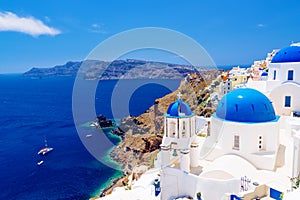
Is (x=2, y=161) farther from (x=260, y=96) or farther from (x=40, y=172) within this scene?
(x=260, y=96)

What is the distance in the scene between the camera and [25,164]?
35.3 metres

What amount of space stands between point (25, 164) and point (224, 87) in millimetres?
32248

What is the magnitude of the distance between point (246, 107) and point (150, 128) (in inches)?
1300

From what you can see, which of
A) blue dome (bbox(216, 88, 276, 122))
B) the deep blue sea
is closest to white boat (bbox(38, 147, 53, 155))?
the deep blue sea

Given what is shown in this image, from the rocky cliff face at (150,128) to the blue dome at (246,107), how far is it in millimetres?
14798

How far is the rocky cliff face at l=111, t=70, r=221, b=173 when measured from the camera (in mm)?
33291

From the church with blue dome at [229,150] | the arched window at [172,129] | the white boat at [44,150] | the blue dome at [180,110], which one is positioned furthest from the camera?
the white boat at [44,150]

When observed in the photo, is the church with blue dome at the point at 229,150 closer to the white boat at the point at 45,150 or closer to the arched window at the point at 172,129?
the arched window at the point at 172,129

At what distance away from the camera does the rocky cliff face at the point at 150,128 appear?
33.3m

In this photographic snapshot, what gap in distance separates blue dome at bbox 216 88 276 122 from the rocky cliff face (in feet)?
48.5

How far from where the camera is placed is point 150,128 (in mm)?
44531

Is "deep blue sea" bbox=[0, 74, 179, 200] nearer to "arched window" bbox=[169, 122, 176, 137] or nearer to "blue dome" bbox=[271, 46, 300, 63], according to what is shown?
"arched window" bbox=[169, 122, 176, 137]

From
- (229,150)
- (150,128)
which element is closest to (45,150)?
(150,128)

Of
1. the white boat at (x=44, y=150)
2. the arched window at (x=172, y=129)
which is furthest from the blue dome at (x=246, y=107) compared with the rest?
the white boat at (x=44, y=150)
